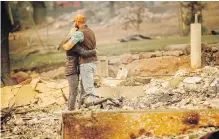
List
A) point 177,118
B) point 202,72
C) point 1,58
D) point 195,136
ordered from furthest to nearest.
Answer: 1. point 1,58
2. point 202,72
3. point 177,118
4. point 195,136

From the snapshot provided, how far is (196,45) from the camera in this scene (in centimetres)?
644

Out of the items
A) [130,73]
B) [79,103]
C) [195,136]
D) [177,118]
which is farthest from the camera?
[130,73]

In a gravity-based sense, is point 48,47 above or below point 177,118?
above

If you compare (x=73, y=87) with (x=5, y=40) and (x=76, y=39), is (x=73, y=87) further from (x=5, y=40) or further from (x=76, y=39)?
(x=5, y=40)

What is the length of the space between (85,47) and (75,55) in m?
0.15

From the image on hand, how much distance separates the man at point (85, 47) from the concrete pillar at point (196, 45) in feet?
4.89

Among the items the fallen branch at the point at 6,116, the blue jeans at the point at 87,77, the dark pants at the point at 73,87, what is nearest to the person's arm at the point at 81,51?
the blue jeans at the point at 87,77

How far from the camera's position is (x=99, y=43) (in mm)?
7145

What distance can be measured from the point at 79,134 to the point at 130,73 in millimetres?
2271

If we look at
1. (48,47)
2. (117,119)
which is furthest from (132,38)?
(117,119)

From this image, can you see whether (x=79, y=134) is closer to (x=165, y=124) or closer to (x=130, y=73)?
(x=165, y=124)

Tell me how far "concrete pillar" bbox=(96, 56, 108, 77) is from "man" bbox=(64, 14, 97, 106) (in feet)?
3.49

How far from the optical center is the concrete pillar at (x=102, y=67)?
6.74 metres

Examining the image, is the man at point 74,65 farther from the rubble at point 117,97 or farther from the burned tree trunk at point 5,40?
the burned tree trunk at point 5,40
